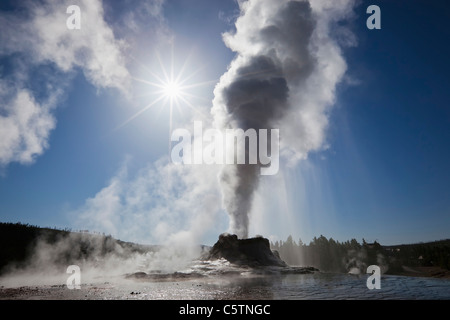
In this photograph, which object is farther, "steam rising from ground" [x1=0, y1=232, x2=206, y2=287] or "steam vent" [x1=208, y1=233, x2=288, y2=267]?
"steam rising from ground" [x1=0, y1=232, x2=206, y2=287]

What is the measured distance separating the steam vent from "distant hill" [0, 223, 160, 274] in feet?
143

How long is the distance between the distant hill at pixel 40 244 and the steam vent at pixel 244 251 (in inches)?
1717

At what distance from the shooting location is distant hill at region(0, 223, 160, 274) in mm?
60344

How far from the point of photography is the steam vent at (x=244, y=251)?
46.6m

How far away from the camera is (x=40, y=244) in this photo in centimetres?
7469

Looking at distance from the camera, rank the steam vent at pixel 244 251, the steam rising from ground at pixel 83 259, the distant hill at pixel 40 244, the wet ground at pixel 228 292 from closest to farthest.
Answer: the wet ground at pixel 228 292
the steam vent at pixel 244 251
the steam rising from ground at pixel 83 259
the distant hill at pixel 40 244

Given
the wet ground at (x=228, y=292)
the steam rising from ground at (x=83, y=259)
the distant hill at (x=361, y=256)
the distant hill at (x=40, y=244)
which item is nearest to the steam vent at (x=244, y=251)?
the steam rising from ground at (x=83, y=259)

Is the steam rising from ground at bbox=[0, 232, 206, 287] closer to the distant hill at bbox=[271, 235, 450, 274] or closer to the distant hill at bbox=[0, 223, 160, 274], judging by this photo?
the distant hill at bbox=[0, 223, 160, 274]

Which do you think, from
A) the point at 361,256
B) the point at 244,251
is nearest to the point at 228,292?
the point at 244,251

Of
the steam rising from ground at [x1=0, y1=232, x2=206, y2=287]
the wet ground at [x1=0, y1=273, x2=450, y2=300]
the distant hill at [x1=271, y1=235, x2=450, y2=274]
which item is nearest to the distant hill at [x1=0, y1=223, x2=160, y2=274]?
the steam rising from ground at [x1=0, y1=232, x2=206, y2=287]

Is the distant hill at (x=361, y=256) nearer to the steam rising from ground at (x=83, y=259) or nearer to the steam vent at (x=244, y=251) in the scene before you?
the steam vent at (x=244, y=251)
